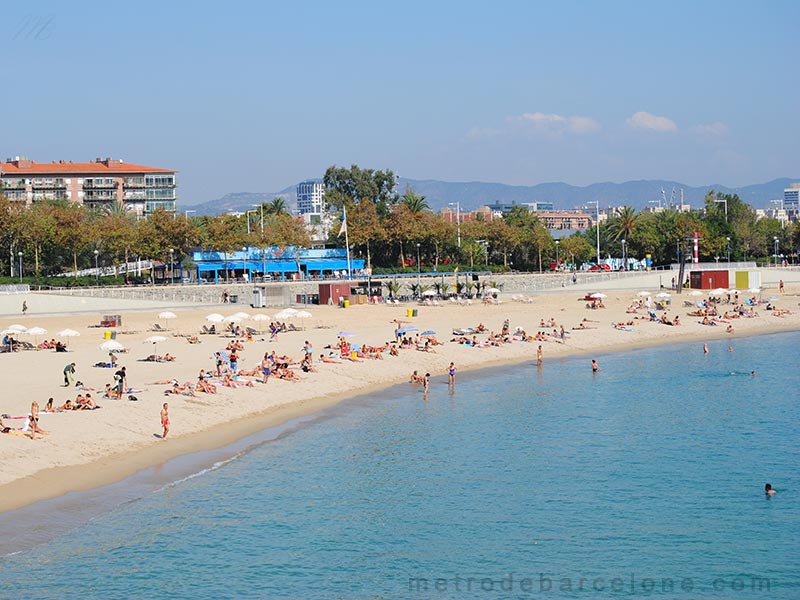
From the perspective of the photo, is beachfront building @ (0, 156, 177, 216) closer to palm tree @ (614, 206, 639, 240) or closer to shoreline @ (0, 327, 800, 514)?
palm tree @ (614, 206, 639, 240)

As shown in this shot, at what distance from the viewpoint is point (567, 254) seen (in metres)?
112

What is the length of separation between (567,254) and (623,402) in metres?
78.7

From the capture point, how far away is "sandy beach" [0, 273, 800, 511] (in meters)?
24.1

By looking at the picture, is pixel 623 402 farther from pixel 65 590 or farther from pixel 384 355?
pixel 65 590

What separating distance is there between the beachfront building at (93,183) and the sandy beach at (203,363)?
220ft

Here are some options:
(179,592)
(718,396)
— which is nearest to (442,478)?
(179,592)

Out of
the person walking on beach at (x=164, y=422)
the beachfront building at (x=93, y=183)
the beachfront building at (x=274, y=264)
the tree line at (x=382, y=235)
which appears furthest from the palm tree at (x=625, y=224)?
the person walking on beach at (x=164, y=422)

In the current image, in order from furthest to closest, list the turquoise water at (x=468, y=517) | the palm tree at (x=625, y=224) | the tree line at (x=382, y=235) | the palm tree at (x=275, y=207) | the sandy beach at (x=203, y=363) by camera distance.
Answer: the palm tree at (x=275, y=207), the palm tree at (x=625, y=224), the tree line at (x=382, y=235), the sandy beach at (x=203, y=363), the turquoise water at (x=468, y=517)

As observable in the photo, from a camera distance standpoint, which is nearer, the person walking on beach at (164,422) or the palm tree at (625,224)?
the person walking on beach at (164,422)

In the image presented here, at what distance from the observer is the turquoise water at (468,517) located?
17.5 meters

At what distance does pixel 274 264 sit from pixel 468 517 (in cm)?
7348

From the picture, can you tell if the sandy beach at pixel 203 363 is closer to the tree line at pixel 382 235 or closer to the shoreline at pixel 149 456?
the shoreline at pixel 149 456

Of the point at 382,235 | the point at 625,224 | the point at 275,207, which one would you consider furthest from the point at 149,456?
the point at 275,207

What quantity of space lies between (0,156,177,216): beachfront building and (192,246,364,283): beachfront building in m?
36.0
